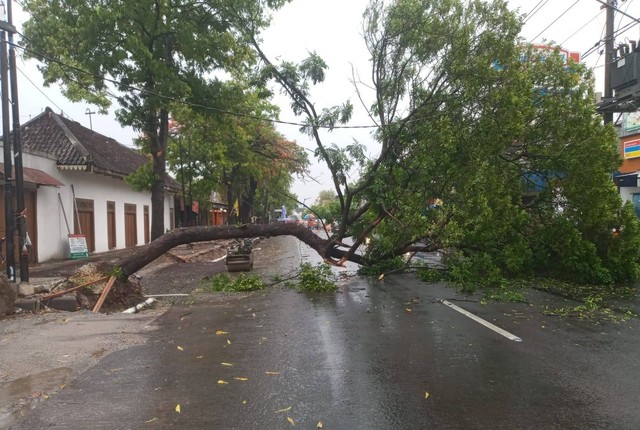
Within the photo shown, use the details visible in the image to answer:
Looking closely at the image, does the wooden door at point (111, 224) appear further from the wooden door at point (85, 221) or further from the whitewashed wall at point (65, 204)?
the wooden door at point (85, 221)

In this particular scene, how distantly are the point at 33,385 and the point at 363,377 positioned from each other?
347 cm

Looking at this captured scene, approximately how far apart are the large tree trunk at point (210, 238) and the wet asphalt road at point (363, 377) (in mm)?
3063

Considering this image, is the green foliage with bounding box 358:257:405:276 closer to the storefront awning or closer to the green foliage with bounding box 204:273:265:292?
the green foliage with bounding box 204:273:265:292

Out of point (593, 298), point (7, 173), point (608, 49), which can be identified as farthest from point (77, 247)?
point (608, 49)

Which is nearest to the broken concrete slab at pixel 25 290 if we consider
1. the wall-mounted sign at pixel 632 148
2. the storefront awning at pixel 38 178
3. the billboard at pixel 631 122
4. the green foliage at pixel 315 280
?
the green foliage at pixel 315 280

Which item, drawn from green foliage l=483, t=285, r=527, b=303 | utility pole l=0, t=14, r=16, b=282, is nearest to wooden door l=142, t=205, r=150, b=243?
utility pole l=0, t=14, r=16, b=282

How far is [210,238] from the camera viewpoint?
12.1 metres

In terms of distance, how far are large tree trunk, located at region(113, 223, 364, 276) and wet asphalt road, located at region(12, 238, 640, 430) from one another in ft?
10.0

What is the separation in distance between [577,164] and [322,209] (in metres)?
6.65

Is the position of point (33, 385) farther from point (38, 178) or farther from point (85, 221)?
point (85, 221)

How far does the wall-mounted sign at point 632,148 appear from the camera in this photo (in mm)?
22064

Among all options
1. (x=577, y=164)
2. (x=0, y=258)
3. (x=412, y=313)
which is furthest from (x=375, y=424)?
(x=0, y=258)

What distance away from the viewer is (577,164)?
447 inches

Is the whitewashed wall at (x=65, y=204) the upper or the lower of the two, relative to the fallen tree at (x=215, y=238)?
upper
